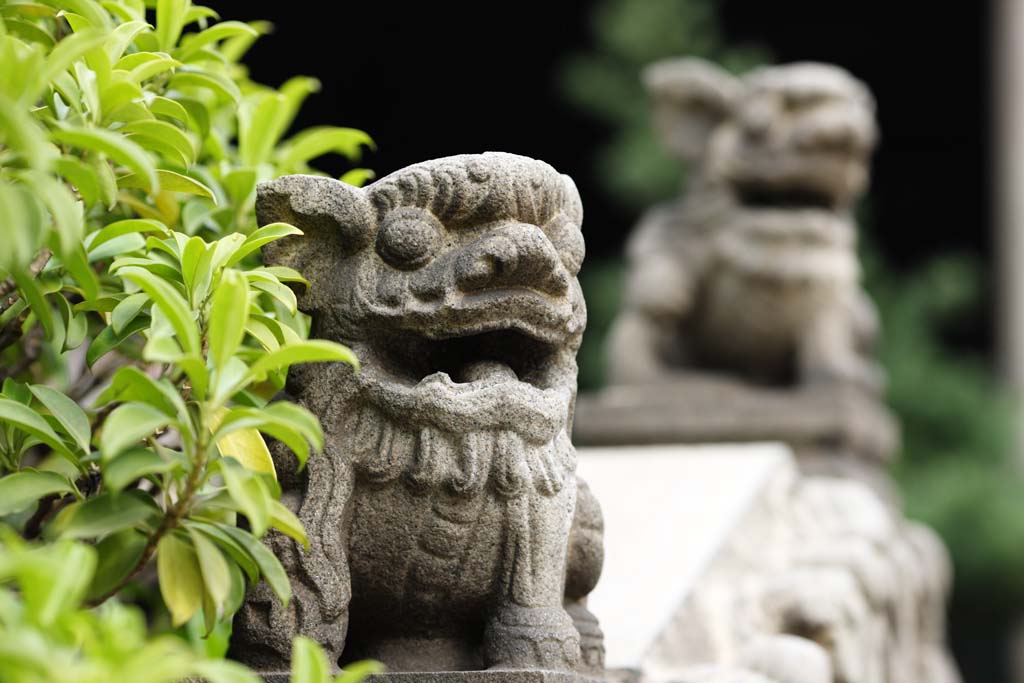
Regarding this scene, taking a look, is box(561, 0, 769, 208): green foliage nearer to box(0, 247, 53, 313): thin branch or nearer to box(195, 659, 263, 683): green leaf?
box(0, 247, 53, 313): thin branch

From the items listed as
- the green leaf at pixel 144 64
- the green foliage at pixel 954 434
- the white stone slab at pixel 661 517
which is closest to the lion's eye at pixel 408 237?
the green leaf at pixel 144 64

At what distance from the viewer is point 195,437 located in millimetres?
1785

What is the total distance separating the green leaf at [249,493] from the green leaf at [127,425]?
0.10 m

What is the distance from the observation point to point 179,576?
1.75m

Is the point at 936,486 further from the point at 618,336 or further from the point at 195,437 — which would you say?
the point at 195,437

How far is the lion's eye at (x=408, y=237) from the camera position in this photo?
2.08 m

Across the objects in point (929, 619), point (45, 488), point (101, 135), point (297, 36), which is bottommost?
point (45, 488)

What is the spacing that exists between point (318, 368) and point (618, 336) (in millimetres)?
3540

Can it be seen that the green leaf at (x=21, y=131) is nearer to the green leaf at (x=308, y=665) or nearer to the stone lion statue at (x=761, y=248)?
the green leaf at (x=308, y=665)

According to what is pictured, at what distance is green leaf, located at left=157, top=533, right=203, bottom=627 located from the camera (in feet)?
5.66

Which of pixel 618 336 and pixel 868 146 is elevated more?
pixel 868 146

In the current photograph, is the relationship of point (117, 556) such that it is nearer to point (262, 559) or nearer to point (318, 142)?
point (262, 559)

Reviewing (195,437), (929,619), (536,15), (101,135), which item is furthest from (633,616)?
(536,15)

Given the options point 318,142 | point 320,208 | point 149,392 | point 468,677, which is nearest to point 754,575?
point 318,142
